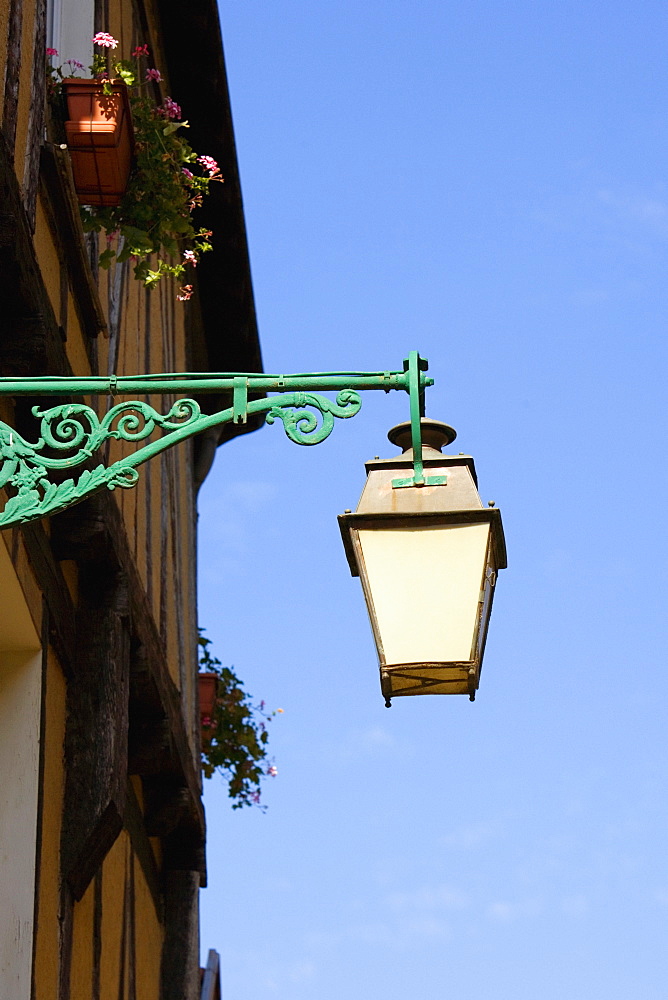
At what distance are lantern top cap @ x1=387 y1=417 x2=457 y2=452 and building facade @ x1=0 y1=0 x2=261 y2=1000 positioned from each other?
1228 millimetres

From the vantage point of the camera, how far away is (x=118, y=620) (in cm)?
534

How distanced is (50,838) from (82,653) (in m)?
0.65

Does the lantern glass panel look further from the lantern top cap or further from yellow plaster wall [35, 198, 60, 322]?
yellow plaster wall [35, 198, 60, 322]

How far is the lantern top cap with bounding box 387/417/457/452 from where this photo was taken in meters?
3.38

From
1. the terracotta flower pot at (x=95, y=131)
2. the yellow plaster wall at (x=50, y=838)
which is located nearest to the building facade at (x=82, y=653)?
the yellow plaster wall at (x=50, y=838)

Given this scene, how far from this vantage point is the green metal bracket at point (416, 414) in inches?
129

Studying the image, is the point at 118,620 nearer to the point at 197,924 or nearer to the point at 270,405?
the point at 270,405

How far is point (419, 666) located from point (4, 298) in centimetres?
173

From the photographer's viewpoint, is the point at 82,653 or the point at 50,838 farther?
the point at 82,653

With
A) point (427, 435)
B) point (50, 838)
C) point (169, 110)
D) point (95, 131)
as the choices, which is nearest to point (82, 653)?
point (50, 838)

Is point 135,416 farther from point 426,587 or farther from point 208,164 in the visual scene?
point 208,164

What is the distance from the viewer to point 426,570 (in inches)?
125

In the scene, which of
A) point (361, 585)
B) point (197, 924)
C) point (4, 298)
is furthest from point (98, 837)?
point (197, 924)

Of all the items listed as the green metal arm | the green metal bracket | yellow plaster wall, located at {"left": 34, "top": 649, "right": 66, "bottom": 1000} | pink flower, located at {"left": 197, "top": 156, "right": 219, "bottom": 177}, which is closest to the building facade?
yellow plaster wall, located at {"left": 34, "top": 649, "right": 66, "bottom": 1000}
